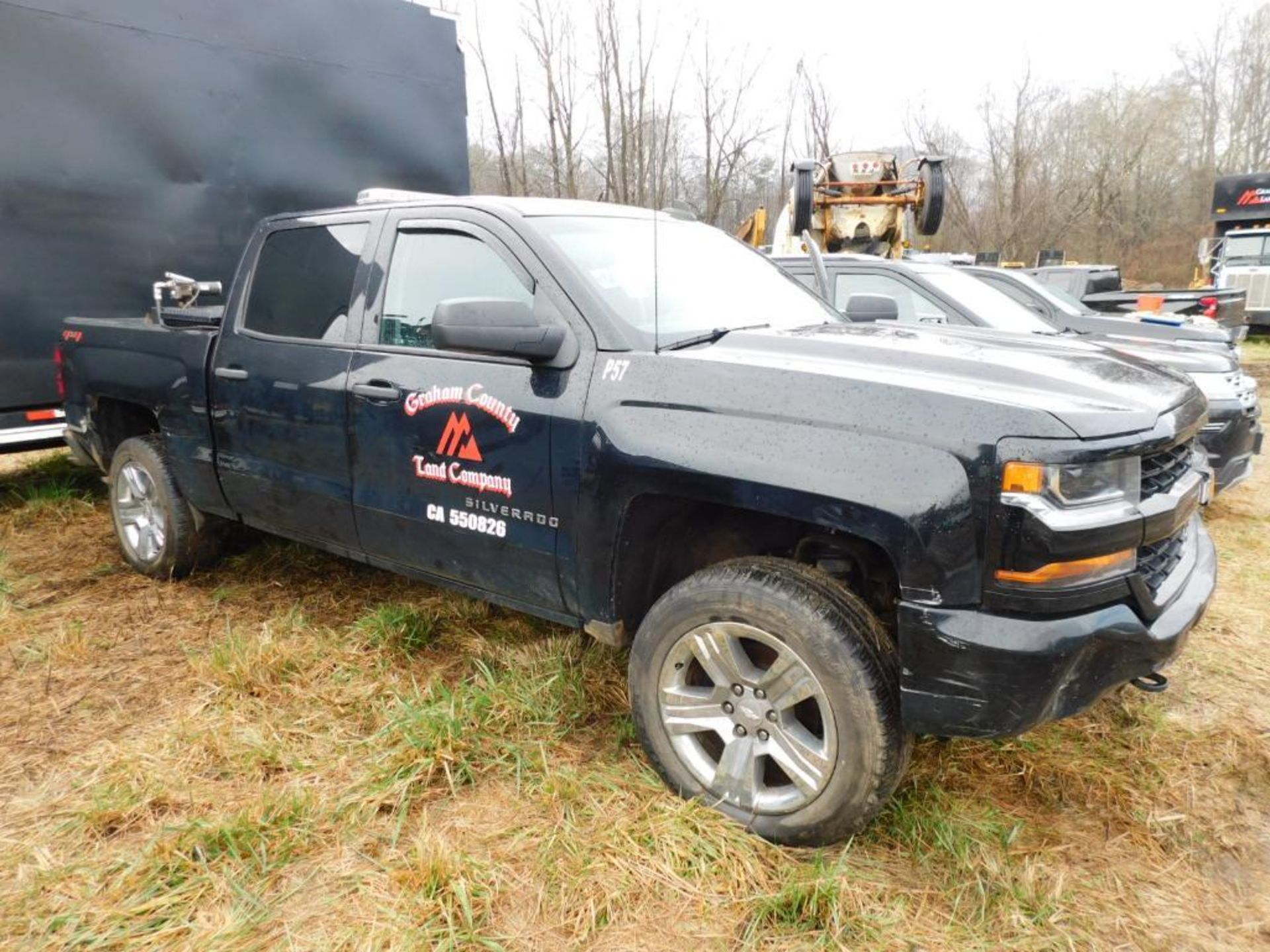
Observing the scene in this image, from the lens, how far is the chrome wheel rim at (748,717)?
233cm

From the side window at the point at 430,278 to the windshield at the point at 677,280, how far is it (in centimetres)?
23

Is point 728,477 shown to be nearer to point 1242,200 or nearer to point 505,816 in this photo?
point 505,816

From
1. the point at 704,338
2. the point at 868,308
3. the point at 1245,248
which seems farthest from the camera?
the point at 1245,248

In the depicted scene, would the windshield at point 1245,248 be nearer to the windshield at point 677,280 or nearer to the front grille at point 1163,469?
the windshield at point 677,280

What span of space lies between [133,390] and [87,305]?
1.52 m

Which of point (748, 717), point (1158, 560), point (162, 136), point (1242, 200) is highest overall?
point (1242, 200)

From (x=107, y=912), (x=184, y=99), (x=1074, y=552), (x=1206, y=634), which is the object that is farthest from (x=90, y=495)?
(x=1206, y=634)

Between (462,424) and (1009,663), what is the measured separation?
1.80 meters

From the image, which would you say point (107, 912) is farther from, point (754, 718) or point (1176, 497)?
point (1176, 497)

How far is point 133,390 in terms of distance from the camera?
4.30m

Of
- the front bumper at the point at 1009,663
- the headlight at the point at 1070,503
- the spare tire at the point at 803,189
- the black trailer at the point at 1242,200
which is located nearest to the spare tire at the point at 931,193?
the spare tire at the point at 803,189

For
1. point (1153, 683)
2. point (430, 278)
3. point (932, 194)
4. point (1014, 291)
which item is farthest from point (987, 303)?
point (932, 194)

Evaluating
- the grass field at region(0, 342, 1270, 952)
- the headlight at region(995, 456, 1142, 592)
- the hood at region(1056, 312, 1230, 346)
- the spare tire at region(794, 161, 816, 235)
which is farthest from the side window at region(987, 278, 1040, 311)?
the headlight at region(995, 456, 1142, 592)

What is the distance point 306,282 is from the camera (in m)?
3.66
